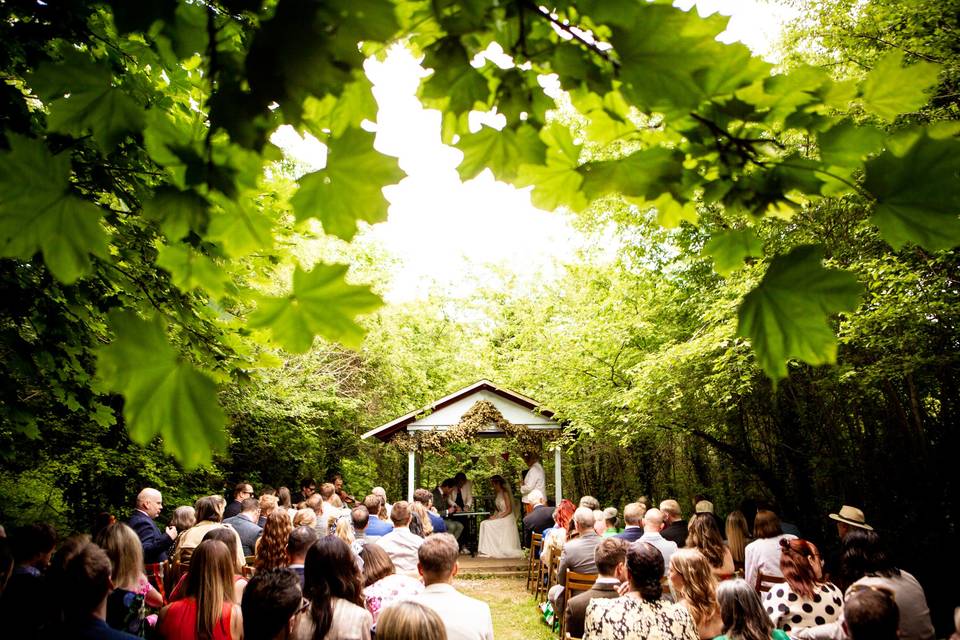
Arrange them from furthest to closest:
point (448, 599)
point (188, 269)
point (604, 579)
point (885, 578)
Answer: point (604, 579), point (885, 578), point (448, 599), point (188, 269)

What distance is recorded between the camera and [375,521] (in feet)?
22.8

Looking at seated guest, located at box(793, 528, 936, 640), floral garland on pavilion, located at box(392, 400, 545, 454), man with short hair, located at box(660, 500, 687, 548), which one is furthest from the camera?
floral garland on pavilion, located at box(392, 400, 545, 454)

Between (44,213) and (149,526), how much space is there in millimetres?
5790

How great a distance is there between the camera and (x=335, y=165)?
0.97 metres

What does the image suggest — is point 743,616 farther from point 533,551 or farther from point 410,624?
point 533,551

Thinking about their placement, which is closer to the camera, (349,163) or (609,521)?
(349,163)

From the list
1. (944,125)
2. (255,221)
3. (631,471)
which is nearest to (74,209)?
(255,221)

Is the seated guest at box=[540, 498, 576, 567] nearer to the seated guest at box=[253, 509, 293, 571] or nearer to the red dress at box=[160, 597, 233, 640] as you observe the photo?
the seated guest at box=[253, 509, 293, 571]

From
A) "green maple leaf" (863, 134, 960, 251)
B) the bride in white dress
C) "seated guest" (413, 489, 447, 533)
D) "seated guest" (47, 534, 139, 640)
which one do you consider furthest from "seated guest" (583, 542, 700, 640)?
the bride in white dress

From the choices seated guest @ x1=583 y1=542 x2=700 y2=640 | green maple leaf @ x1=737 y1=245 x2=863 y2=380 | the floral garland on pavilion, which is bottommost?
seated guest @ x1=583 y1=542 x2=700 y2=640

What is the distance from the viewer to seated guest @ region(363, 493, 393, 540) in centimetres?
686

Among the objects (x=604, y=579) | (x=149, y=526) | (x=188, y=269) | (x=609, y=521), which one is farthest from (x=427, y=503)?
(x=188, y=269)

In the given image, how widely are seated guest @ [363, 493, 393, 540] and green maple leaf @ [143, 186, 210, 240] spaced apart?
20.9 ft

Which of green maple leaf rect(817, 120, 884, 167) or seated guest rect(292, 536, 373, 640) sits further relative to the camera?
seated guest rect(292, 536, 373, 640)
